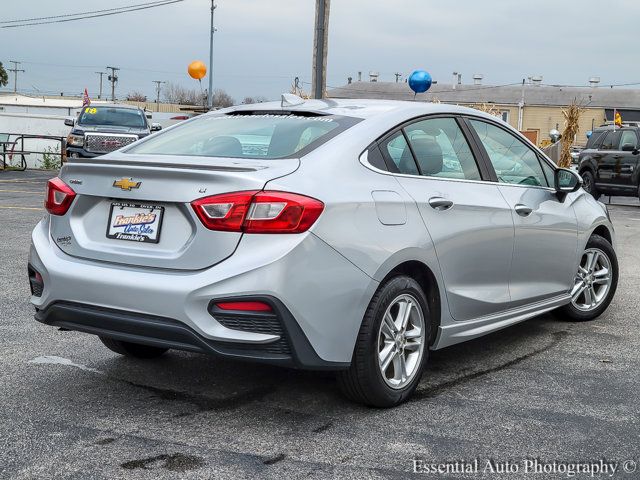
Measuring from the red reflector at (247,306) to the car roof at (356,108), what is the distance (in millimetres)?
1382

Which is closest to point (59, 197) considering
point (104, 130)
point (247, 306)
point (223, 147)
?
point (223, 147)

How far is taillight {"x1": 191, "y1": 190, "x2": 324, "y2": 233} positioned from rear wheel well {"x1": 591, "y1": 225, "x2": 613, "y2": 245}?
12.0ft

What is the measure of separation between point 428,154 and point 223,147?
1.14 meters

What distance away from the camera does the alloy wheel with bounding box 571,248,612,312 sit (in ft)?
21.7

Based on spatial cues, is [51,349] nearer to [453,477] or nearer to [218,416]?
[218,416]

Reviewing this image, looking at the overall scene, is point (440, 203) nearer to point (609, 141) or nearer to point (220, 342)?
point (220, 342)

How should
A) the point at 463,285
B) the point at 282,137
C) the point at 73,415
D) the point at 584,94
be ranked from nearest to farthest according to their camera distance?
the point at 73,415, the point at 282,137, the point at 463,285, the point at 584,94

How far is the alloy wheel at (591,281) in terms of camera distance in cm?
662

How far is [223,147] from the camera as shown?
4590 mm

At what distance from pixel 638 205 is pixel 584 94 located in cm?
5701

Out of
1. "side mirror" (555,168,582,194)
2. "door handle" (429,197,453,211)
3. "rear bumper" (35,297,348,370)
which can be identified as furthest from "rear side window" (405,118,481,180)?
"rear bumper" (35,297,348,370)

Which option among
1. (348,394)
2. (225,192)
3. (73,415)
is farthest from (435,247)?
(73,415)

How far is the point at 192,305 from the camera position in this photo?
382 centimetres

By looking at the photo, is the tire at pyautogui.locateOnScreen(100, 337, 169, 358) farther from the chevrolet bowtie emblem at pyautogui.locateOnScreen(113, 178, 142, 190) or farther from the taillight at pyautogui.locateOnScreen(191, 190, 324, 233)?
the taillight at pyautogui.locateOnScreen(191, 190, 324, 233)
